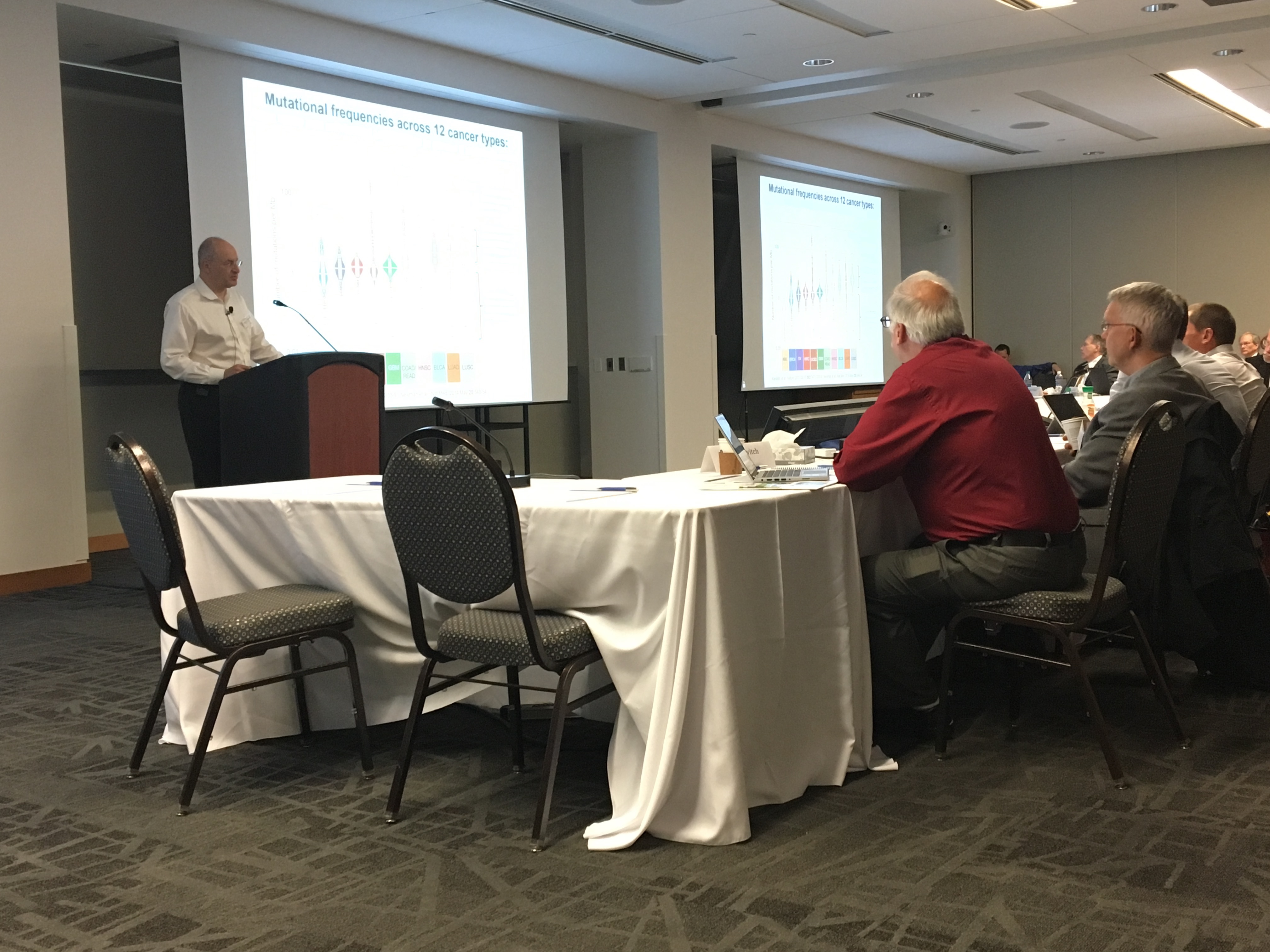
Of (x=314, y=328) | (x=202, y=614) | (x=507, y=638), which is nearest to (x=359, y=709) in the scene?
(x=202, y=614)

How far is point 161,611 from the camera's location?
280 centimetres

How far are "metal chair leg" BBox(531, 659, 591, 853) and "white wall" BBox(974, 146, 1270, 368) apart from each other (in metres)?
11.2

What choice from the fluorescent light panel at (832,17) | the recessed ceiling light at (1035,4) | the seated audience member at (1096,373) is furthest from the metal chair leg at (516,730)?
the recessed ceiling light at (1035,4)

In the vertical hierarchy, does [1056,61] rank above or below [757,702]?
above

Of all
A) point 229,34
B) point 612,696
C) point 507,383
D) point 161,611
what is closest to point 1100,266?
point 507,383

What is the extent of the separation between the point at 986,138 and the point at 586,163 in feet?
13.4

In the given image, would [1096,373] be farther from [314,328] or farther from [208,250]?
[208,250]

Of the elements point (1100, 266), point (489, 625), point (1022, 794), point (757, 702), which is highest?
point (1100, 266)

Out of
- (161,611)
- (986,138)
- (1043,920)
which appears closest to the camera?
(1043,920)

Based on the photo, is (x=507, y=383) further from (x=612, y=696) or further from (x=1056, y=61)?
(x=612, y=696)

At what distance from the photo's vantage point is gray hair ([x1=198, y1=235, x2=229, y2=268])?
559cm

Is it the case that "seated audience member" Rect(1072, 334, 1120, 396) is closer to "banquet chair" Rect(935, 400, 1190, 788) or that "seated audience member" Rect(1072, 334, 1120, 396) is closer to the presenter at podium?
"banquet chair" Rect(935, 400, 1190, 788)

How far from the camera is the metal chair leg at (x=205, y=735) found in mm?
2607

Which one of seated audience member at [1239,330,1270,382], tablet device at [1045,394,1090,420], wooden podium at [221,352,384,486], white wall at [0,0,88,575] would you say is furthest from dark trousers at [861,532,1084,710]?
seated audience member at [1239,330,1270,382]
